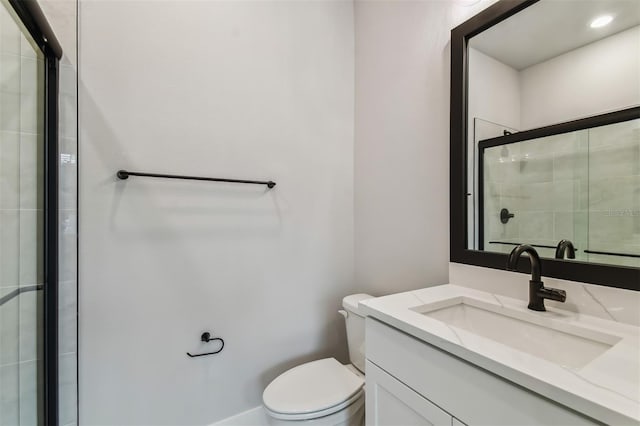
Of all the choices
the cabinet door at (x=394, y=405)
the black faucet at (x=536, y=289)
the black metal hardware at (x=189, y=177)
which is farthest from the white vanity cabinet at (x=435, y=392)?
the black metal hardware at (x=189, y=177)

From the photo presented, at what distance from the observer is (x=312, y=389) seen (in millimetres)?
1255

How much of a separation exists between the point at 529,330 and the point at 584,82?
31.1 inches

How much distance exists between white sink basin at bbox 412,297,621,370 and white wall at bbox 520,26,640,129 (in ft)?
2.11

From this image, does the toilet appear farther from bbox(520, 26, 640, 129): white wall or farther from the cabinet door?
bbox(520, 26, 640, 129): white wall

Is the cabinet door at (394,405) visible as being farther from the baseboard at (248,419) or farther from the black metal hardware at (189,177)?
the black metal hardware at (189,177)

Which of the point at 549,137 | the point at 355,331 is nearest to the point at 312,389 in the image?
the point at 355,331

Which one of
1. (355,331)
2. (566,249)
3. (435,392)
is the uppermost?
(566,249)

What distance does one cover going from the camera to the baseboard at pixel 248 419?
1.46 metres

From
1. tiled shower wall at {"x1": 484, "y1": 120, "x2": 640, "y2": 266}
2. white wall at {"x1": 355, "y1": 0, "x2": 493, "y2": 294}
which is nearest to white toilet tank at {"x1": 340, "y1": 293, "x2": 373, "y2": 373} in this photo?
white wall at {"x1": 355, "y1": 0, "x2": 493, "y2": 294}

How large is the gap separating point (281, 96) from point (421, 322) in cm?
137

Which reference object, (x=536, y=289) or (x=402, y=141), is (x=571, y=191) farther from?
(x=402, y=141)

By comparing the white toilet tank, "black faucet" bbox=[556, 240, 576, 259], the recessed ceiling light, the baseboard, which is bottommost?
the baseboard

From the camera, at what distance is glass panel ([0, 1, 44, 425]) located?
98 cm

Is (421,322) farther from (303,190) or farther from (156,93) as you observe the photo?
(156,93)
